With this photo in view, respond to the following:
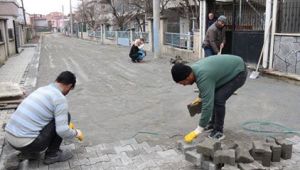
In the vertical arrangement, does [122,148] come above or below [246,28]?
below

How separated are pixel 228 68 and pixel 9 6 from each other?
27.2 m

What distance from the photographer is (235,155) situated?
349cm

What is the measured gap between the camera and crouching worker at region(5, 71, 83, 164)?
3613 millimetres

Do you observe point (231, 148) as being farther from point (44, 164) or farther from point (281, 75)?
point (281, 75)

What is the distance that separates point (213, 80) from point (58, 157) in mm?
2117

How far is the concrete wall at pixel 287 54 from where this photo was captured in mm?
8688

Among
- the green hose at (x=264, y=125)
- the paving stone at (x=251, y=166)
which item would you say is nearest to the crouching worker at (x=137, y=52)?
the green hose at (x=264, y=125)

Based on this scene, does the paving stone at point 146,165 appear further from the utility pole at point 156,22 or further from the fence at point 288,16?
the utility pole at point 156,22

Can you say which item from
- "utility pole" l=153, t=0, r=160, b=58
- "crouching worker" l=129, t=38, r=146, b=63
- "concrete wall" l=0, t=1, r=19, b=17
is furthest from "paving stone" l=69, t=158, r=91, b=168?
"concrete wall" l=0, t=1, r=19, b=17

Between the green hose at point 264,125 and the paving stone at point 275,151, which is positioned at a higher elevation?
the paving stone at point 275,151

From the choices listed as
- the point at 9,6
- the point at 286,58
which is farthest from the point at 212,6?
the point at 9,6

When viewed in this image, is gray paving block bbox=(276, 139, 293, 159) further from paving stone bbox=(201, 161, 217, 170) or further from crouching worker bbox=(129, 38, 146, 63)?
crouching worker bbox=(129, 38, 146, 63)

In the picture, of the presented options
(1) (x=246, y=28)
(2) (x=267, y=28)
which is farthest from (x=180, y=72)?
(1) (x=246, y=28)

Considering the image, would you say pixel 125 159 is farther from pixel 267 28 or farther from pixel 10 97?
pixel 267 28
